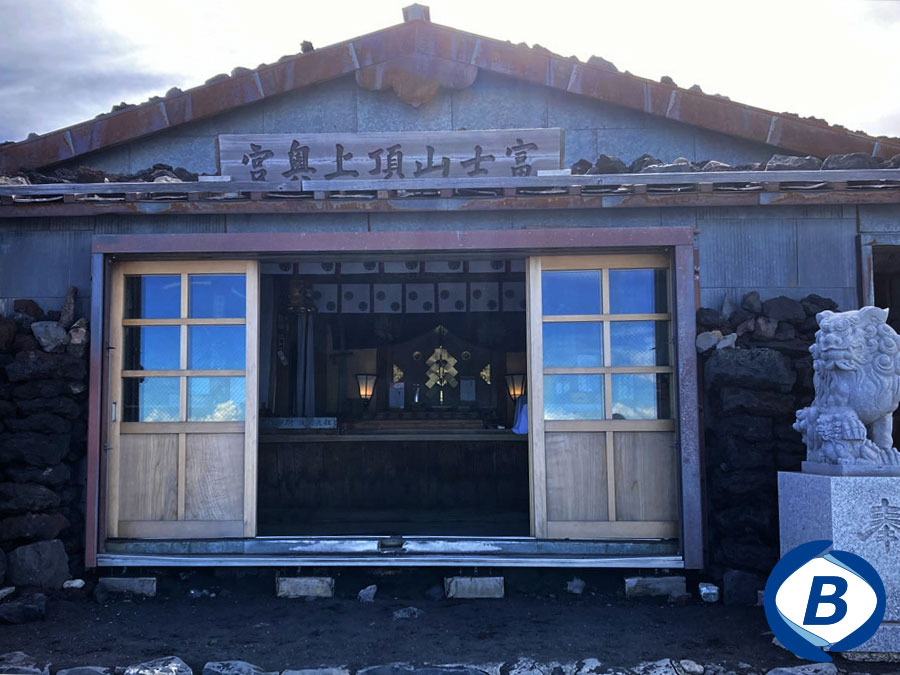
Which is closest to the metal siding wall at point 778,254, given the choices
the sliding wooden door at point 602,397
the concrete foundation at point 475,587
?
the sliding wooden door at point 602,397

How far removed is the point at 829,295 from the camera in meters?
6.67

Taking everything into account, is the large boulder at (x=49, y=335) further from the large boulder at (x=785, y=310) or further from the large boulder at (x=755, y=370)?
the large boulder at (x=785, y=310)

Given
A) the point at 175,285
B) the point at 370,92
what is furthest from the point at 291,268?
the point at 175,285

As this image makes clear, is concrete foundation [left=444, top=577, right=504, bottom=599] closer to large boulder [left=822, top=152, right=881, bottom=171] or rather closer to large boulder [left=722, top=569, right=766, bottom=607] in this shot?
large boulder [left=722, top=569, right=766, bottom=607]

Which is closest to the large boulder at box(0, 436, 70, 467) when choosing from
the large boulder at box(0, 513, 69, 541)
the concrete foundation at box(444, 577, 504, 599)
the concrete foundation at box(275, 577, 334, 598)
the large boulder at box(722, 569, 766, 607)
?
the large boulder at box(0, 513, 69, 541)

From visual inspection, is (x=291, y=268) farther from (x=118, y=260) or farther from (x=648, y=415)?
(x=648, y=415)

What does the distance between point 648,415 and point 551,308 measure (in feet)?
3.83

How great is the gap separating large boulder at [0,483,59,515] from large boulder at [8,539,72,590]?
292 mm

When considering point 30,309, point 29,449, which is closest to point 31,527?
point 29,449

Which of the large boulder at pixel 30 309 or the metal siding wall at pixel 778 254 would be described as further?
the large boulder at pixel 30 309

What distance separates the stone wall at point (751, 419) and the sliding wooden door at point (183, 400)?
3648mm

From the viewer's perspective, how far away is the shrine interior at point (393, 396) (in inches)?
408

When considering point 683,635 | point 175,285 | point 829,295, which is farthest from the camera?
point 175,285

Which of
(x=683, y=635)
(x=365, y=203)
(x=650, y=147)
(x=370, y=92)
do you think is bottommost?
(x=683, y=635)
